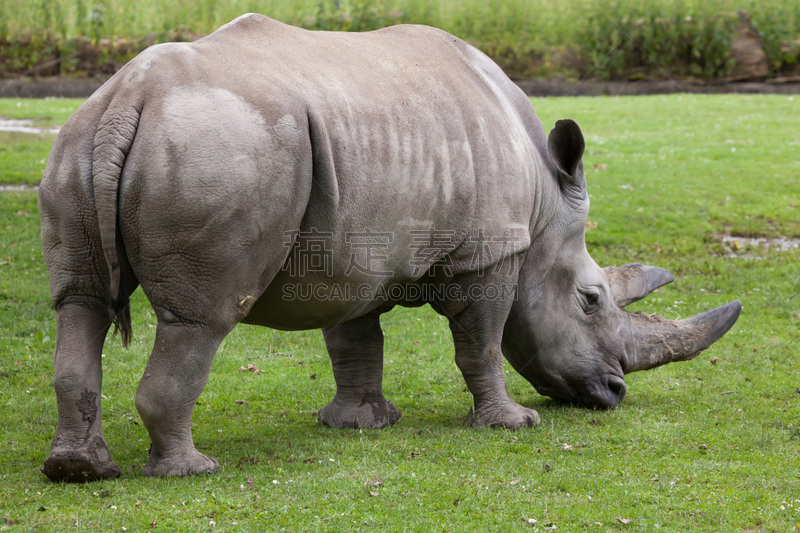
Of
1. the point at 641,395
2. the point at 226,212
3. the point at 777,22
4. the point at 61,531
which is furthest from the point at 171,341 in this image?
the point at 777,22

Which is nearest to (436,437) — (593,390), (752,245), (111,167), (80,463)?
(593,390)

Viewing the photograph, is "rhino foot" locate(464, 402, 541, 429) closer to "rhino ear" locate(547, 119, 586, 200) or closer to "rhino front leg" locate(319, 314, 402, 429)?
"rhino front leg" locate(319, 314, 402, 429)

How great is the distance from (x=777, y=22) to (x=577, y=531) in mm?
23034

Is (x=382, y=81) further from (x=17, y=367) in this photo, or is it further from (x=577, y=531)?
(x=17, y=367)

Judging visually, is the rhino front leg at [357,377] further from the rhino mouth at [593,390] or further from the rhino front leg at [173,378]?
the rhino front leg at [173,378]

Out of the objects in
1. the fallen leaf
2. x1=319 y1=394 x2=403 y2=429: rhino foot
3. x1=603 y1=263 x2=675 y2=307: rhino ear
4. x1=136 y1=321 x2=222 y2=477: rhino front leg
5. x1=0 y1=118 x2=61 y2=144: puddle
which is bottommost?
x1=0 y1=118 x2=61 y2=144: puddle

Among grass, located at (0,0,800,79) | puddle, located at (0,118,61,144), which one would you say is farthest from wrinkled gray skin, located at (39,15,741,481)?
grass, located at (0,0,800,79)

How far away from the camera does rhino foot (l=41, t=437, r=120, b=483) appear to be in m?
4.95

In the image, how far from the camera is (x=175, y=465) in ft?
16.9

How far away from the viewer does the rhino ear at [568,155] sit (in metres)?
6.56

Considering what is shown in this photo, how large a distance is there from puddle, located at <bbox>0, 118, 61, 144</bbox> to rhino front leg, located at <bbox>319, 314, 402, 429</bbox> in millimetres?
10499

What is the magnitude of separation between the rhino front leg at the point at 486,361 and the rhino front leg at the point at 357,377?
26.0 inches

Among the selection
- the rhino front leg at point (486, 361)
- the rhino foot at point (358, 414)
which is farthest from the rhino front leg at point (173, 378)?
the rhino front leg at point (486, 361)

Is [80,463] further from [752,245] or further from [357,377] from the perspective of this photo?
[752,245]
